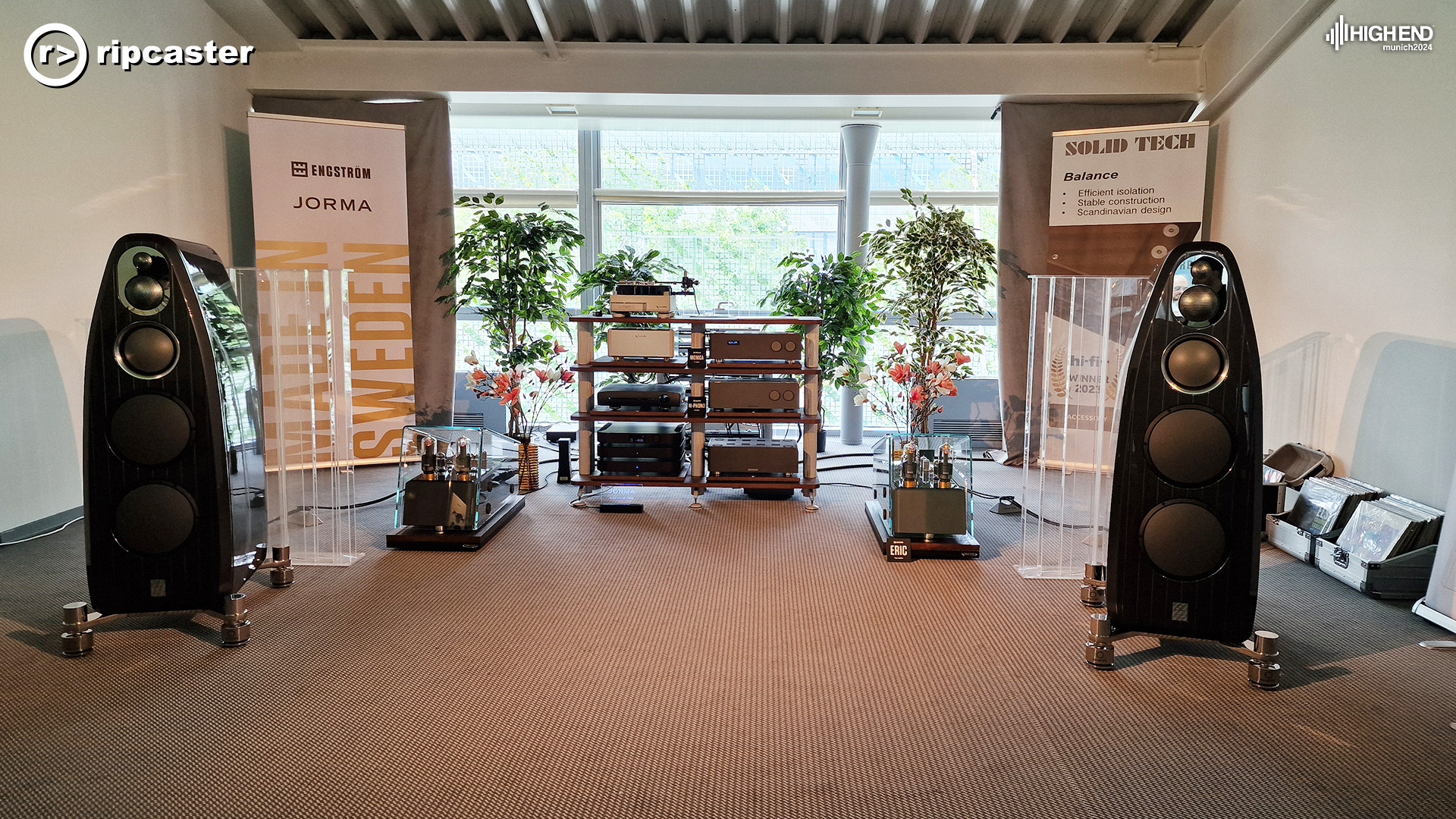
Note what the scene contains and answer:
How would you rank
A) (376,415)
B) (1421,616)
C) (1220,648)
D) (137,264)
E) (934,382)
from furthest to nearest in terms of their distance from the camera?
(376,415) → (934,382) → (1421,616) → (1220,648) → (137,264)

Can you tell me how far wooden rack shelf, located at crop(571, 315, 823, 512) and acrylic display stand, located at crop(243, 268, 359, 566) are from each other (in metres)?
1.28

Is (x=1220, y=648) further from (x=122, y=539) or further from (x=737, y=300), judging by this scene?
(x=737, y=300)

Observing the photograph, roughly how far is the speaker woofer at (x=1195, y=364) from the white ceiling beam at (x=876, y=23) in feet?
11.5

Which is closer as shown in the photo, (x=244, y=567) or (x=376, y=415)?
(x=244, y=567)

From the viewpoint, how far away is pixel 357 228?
5254mm

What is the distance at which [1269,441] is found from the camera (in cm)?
439

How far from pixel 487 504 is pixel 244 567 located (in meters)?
1.23

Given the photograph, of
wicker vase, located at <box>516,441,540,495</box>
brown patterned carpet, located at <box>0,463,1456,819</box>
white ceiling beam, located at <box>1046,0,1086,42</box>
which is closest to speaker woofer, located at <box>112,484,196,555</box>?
brown patterned carpet, located at <box>0,463,1456,819</box>

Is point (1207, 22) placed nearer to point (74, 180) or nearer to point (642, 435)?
point (642, 435)

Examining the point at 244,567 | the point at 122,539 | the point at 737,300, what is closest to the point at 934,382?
the point at 737,300

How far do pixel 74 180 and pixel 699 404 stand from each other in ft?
10.2

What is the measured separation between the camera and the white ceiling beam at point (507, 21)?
4965mm

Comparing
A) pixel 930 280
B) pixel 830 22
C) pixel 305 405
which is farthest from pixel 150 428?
pixel 830 22

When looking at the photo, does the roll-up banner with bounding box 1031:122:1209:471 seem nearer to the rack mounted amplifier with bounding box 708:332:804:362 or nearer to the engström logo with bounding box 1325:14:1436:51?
the engström logo with bounding box 1325:14:1436:51
